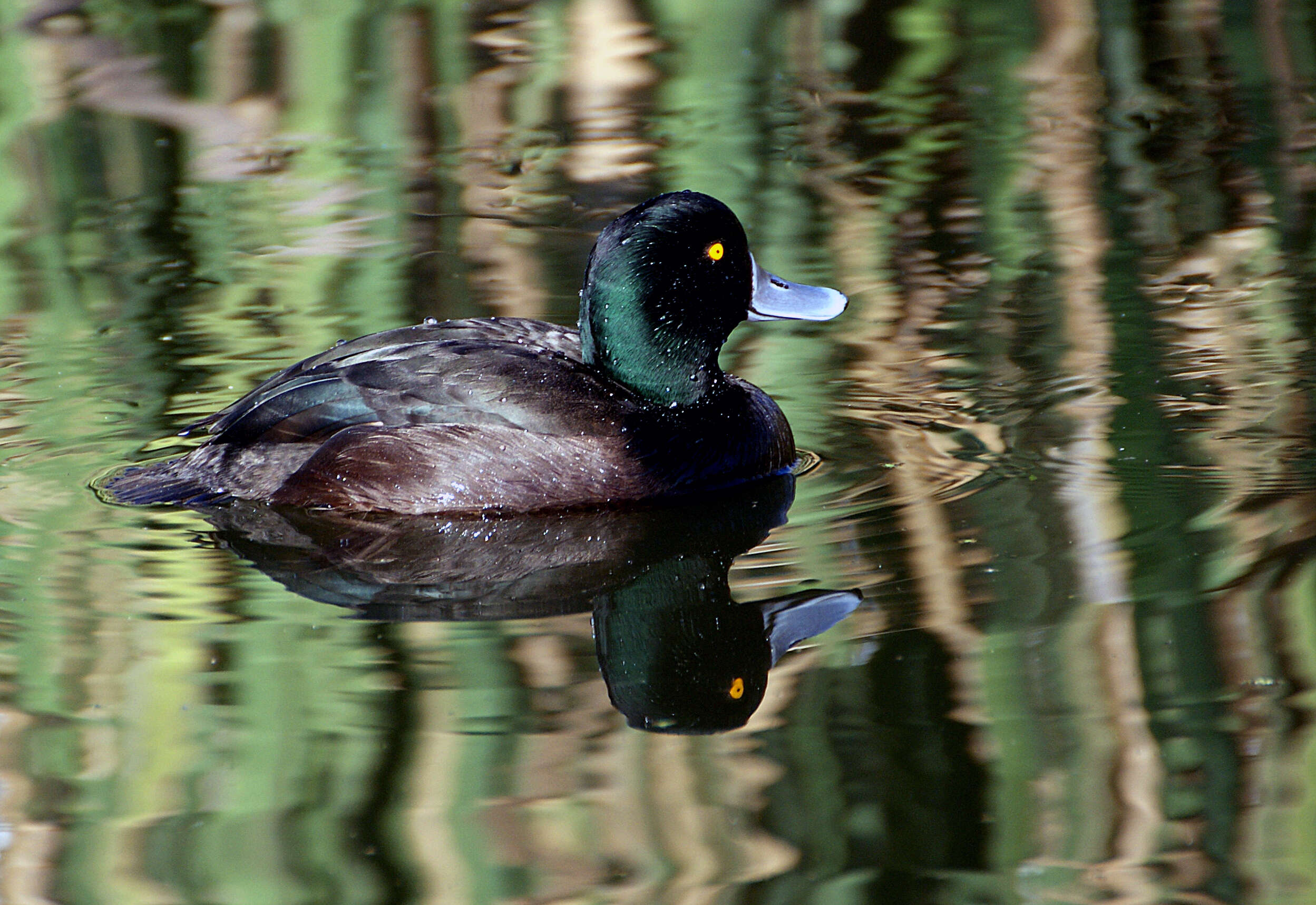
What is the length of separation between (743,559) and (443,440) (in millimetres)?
1174

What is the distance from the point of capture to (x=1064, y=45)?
1323 centimetres

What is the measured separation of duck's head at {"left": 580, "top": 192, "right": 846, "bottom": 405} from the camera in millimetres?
6242

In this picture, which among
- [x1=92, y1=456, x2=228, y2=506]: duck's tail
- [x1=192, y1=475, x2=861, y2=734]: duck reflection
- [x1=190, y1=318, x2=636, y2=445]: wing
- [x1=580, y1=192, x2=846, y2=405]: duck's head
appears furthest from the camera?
[x1=580, y1=192, x2=846, y2=405]: duck's head

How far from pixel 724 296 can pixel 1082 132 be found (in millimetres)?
5403

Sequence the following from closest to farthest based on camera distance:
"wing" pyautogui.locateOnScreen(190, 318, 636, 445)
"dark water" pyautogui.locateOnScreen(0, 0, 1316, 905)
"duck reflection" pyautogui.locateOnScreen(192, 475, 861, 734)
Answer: "dark water" pyautogui.locateOnScreen(0, 0, 1316, 905)
"duck reflection" pyautogui.locateOnScreen(192, 475, 861, 734)
"wing" pyautogui.locateOnScreen(190, 318, 636, 445)

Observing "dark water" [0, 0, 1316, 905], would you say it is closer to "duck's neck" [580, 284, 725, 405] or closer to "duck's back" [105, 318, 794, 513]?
"duck's back" [105, 318, 794, 513]

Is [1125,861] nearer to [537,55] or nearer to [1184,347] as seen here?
[1184,347]

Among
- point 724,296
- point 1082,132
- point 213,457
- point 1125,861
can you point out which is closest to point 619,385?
point 724,296

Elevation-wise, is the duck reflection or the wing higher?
the wing

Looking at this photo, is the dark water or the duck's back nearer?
the dark water

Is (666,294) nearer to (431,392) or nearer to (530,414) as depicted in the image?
(530,414)

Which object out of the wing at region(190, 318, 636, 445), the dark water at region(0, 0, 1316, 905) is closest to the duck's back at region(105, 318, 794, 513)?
the wing at region(190, 318, 636, 445)

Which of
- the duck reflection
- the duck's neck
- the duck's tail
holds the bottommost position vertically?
the duck reflection

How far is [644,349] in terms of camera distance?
6320mm
